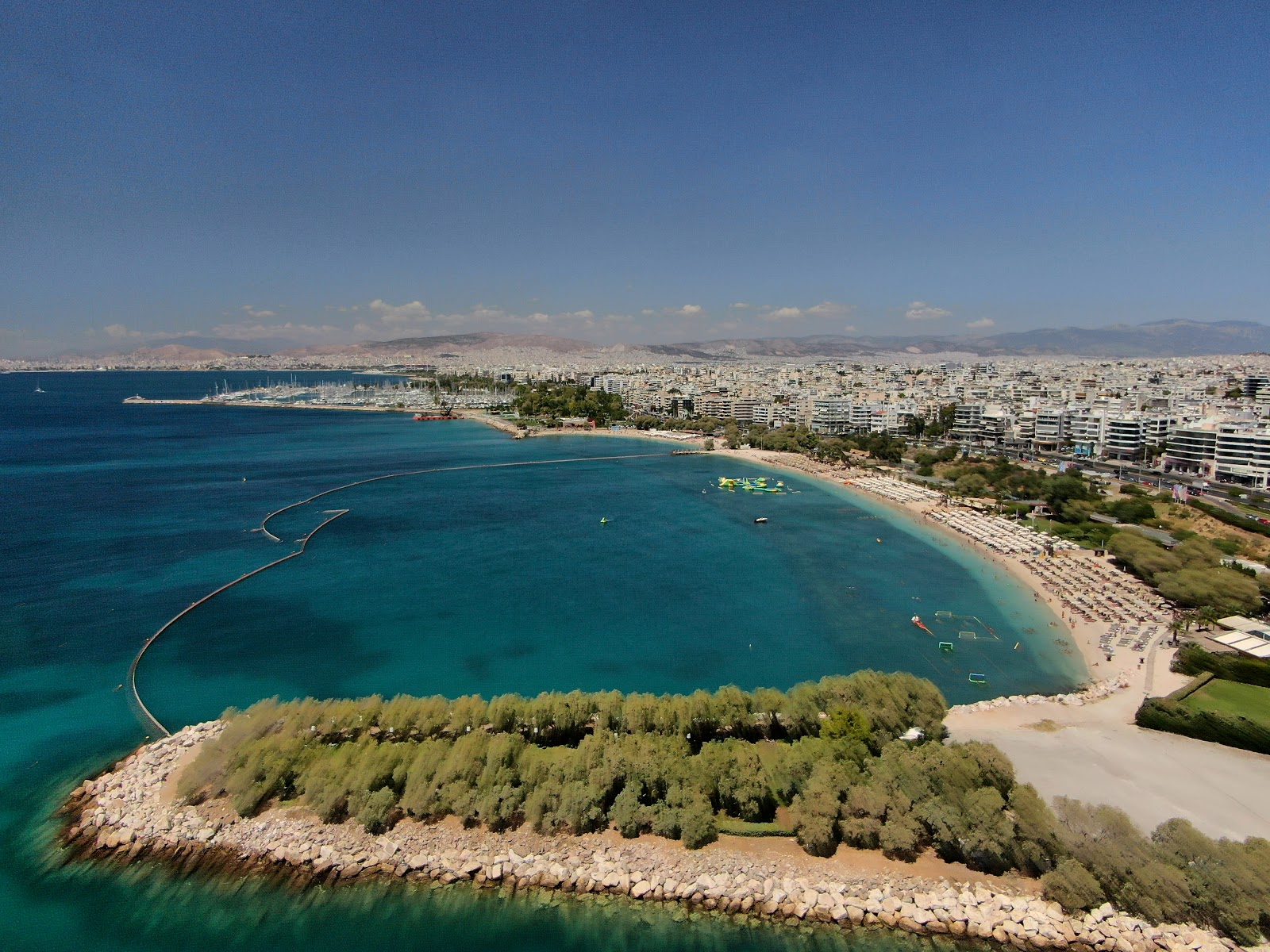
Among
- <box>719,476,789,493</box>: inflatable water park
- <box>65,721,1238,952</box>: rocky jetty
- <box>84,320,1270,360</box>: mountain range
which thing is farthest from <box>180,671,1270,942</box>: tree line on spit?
<box>84,320,1270,360</box>: mountain range

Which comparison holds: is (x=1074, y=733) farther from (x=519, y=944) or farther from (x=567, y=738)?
(x=519, y=944)

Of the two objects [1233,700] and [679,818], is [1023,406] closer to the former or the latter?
[1233,700]

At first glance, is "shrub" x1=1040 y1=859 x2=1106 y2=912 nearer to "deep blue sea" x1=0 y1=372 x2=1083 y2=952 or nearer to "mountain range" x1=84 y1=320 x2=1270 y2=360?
"deep blue sea" x1=0 y1=372 x2=1083 y2=952

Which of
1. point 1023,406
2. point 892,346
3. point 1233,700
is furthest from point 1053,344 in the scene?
point 1233,700

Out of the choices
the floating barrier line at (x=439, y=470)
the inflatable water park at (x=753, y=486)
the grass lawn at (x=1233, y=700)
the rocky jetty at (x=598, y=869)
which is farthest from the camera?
the inflatable water park at (x=753, y=486)

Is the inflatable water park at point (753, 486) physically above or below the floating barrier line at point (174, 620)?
below

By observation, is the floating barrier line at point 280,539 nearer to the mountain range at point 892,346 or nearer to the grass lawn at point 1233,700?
the grass lawn at point 1233,700

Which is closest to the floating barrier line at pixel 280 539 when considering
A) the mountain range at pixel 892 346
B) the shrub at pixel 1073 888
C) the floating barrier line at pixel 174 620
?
the floating barrier line at pixel 174 620
